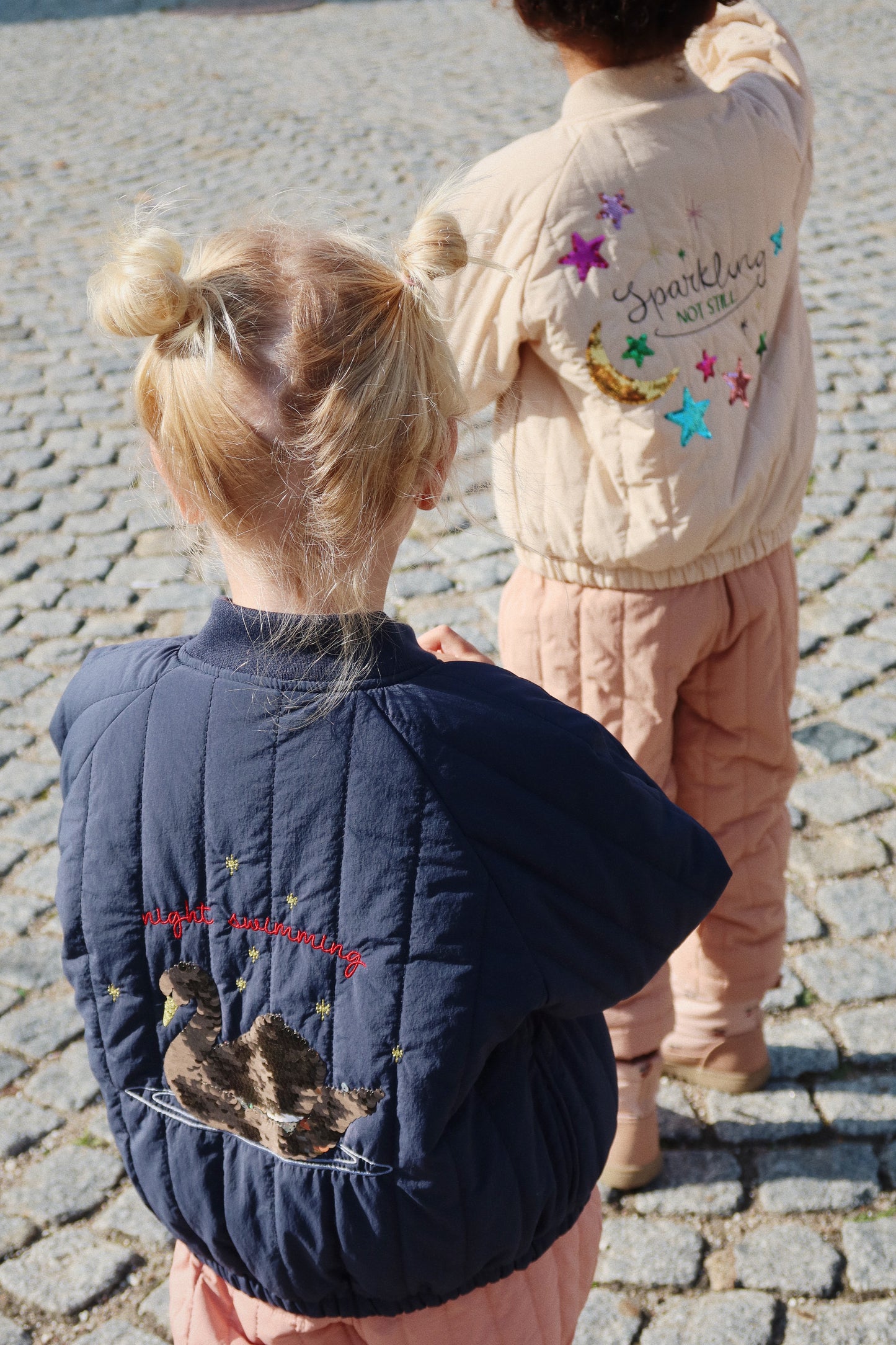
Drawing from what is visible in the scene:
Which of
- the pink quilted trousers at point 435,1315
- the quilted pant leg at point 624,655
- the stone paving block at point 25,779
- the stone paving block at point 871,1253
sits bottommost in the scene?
the stone paving block at point 25,779

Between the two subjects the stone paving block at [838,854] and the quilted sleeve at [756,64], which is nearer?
the quilted sleeve at [756,64]

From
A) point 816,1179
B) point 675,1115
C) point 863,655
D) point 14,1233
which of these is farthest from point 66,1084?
point 863,655

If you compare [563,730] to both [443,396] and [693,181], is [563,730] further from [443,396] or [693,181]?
[693,181]

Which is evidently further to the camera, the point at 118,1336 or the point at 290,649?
the point at 118,1336

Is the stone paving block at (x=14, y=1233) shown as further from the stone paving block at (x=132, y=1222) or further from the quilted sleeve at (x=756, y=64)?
the quilted sleeve at (x=756, y=64)

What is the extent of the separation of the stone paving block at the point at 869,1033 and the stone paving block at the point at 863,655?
140cm

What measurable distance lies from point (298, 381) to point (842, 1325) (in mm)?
1878

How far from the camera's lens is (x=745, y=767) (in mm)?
2324

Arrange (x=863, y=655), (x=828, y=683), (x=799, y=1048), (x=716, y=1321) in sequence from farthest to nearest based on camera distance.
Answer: (x=863, y=655) < (x=828, y=683) < (x=799, y=1048) < (x=716, y=1321)

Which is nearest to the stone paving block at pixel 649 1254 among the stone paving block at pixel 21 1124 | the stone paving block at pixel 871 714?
the stone paving block at pixel 21 1124

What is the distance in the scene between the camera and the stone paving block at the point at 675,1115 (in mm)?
2625

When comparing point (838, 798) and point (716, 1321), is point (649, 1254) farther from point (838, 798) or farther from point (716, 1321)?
point (838, 798)

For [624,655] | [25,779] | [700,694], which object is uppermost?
[624,655]

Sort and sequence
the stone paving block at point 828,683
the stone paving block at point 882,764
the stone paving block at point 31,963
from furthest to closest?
the stone paving block at point 828,683 → the stone paving block at point 882,764 → the stone paving block at point 31,963
